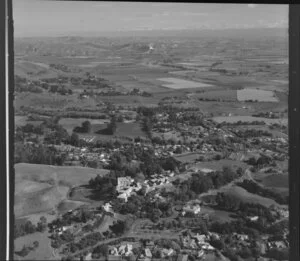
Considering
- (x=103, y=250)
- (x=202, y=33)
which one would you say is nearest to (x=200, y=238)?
(x=103, y=250)

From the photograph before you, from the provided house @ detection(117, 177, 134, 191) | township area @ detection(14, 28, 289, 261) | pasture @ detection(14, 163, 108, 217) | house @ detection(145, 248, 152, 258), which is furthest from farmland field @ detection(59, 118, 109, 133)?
house @ detection(145, 248, 152, 258)

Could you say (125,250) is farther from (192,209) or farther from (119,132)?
(119,132)

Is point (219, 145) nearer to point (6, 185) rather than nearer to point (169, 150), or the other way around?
point (169, 150)

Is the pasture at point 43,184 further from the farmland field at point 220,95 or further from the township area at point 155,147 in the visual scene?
the farmland field at point 220,95

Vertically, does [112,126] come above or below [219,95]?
below

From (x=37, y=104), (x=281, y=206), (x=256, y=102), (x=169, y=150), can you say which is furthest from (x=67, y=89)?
(x=281, y=206)

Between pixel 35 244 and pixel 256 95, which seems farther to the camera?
pixel 256 95

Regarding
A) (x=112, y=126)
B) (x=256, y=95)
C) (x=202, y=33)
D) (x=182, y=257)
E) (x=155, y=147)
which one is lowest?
(x=182, y=257)
